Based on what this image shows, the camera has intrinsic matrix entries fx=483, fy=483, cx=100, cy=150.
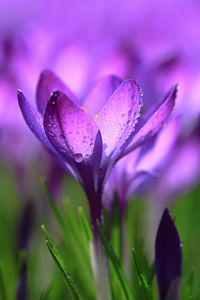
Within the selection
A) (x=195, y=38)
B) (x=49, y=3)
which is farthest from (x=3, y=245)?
(x=49, y=3)

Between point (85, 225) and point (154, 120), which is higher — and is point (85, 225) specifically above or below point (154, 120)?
below

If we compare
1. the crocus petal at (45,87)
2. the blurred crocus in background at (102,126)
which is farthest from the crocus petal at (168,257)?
the crocus petal at (45,87)

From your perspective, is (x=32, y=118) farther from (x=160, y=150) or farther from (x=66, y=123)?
(x=160, y=150)

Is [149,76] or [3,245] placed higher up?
[149,76]

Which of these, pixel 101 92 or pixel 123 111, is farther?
pixel 101 92

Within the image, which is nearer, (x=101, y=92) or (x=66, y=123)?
(x=66, y=123)

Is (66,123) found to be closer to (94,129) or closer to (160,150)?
(94,129)

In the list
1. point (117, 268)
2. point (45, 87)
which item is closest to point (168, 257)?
point (117, 268)

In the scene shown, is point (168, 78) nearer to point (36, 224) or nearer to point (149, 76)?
point (149, 76)
